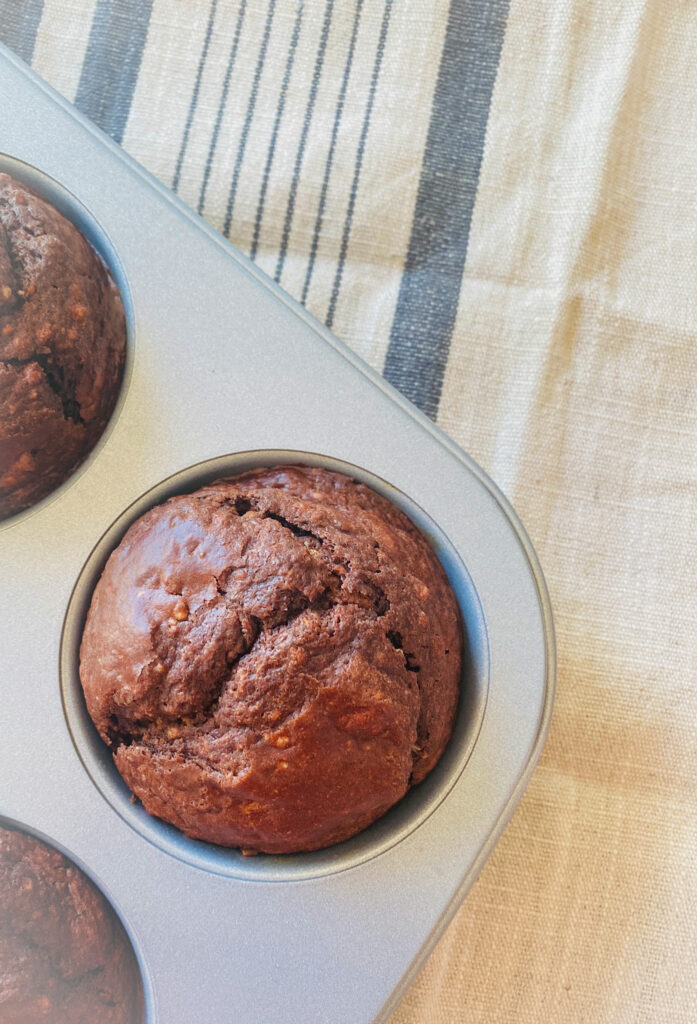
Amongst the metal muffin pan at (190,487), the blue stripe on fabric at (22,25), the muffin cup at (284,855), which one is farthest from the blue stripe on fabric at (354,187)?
the blue stripe on fabric at (22,25)

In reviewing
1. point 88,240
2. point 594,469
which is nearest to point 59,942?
point 88,240

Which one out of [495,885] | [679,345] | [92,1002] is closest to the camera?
[92,1002]

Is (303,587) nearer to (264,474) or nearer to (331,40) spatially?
(264,474)

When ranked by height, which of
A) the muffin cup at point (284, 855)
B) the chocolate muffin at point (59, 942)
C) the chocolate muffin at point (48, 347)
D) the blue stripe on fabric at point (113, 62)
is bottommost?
the chocolate muffin at point (59, 942)

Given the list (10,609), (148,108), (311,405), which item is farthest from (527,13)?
(10,609)

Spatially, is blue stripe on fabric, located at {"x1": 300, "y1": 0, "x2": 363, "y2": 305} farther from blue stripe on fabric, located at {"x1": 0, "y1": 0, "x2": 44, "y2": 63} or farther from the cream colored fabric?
blue stripe on fabric, located at {"x1": 0, "y1": 0, "x2": 44, "y2": 63}

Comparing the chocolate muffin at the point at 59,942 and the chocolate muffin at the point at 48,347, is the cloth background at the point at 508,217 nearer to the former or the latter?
the chocolate muffin at the point at 48,347

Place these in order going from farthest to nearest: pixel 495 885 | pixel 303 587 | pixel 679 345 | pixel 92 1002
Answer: pixel 679 345, pixel 495 885, pixel 92 1002, pixel 303 587

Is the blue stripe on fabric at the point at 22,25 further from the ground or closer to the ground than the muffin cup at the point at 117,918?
further from the ground
